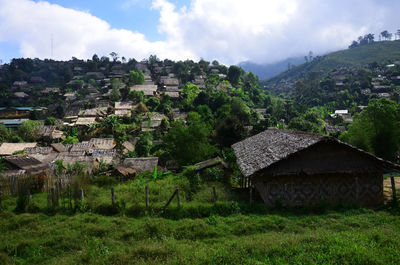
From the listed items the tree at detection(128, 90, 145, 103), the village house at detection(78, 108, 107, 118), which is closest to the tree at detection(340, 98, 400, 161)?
the tree at detection(128, 90, 145, 103)

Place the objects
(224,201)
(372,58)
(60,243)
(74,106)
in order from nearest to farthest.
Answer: (60,243), (224,201), (74,106), (372,58)

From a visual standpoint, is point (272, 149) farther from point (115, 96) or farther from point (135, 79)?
point (135, 79)

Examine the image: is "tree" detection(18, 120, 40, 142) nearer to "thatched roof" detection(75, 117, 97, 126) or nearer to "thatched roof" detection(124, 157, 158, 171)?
"thatched roof" detection(75, 117, 97, 126)

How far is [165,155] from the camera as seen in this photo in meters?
32.8

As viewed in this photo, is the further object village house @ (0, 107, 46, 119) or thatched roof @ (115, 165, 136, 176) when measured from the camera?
village house @ (0, 107, 46, 119)

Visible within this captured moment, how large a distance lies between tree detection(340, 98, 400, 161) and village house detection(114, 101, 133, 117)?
40507 mm

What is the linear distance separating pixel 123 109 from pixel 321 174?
47614 mm

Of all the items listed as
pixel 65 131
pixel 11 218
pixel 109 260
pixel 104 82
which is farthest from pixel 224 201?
pixel 104 82

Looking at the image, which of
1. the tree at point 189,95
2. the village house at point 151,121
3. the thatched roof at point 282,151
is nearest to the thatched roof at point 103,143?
the village house at point 151,121

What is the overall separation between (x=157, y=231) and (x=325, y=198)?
9.26 meters

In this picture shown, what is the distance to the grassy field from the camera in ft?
23.9

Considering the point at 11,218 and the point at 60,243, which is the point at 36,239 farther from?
the point at 11,218

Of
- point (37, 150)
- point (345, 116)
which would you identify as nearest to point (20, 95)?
point (37, 150)

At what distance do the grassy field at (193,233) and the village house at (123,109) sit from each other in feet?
123
